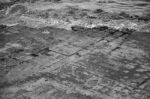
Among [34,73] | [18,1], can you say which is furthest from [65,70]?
[18,1]

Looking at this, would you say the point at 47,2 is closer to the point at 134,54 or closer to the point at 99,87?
the point at 134,54

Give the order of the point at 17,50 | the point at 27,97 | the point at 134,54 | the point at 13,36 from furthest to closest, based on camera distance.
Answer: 1. the point at 13,36
2. the point at 17,50
3. the point at 134,54
4. the point at 27,97

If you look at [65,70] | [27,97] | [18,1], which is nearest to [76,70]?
[65,70]

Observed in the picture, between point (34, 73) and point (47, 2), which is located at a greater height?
point (47, 2)

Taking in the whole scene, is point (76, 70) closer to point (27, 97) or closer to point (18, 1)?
point (27, 97)

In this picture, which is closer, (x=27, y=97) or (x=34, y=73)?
(x=27, y=97)

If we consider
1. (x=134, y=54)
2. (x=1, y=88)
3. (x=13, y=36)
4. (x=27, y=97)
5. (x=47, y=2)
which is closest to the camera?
(x=27, y=97)
